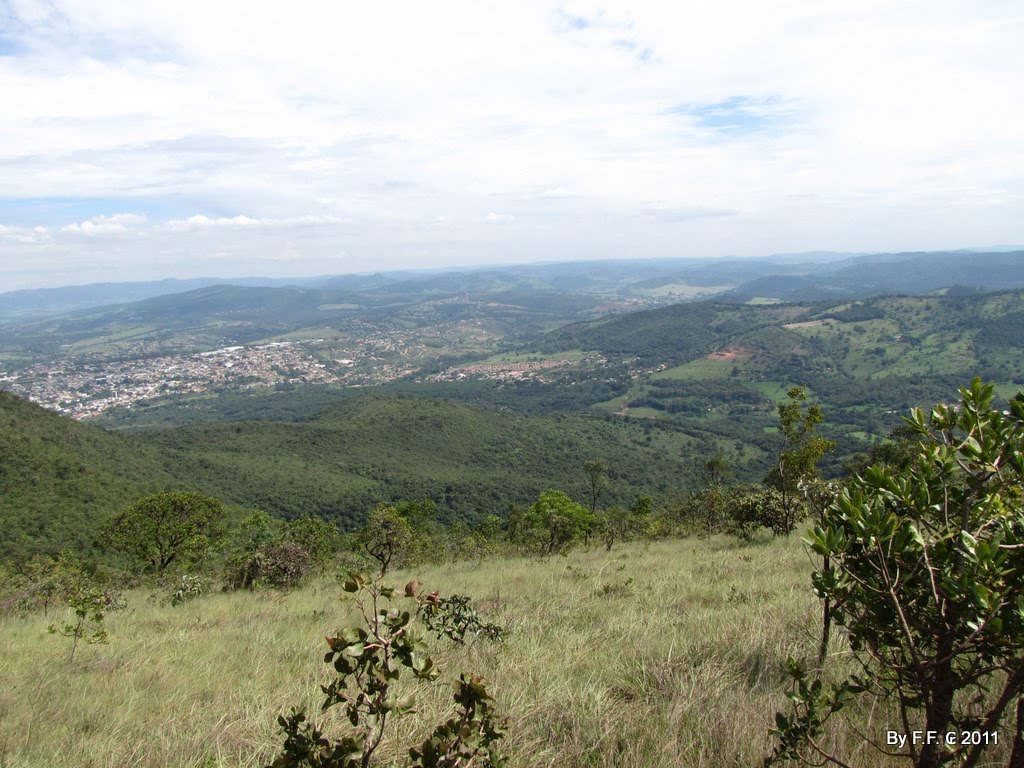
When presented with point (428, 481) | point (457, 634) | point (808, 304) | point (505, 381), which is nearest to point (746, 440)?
point (428, 481)

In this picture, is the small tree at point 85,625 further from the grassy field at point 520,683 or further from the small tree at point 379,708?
the small tree at point 379,708

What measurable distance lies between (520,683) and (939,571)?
222 centimetres

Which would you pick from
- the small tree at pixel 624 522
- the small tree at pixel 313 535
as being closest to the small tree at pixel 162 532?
the small tree at pixel 313 535

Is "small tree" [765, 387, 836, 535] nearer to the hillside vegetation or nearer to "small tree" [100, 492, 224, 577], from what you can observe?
"small tree" [100, 492, 224, 577]

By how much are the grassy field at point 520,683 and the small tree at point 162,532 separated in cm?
1320

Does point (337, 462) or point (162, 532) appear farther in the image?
point (337, 462)

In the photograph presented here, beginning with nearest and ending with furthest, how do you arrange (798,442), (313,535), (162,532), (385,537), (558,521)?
(798,442)
(385,537)
(162,532)
(558,521)
(313,535)

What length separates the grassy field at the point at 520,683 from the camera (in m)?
2.32

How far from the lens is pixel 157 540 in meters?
18.4

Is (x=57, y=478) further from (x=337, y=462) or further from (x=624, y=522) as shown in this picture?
(x=624, y=522)

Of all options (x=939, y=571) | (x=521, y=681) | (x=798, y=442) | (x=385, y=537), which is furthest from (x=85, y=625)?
(x=798, y=442)

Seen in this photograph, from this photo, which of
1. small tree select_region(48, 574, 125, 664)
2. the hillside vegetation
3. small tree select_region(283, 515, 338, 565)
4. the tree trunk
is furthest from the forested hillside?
the tree trunk

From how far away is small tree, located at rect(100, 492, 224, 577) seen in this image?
18.2 m

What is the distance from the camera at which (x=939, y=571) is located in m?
1.72
